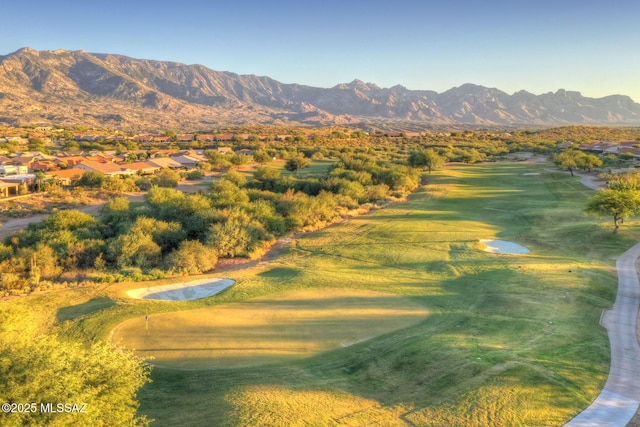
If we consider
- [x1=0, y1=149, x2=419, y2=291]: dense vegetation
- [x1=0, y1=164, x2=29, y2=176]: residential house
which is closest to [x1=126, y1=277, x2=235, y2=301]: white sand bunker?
[x1=0, y1=149, x2=419, y2=291]: dense vegetation

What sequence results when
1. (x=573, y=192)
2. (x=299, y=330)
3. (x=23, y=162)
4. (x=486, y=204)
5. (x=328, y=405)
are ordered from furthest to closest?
(x=23, y=162) → (x=573, y=192) → (x=486, y=204) → (x=299, y=330) → (x=328, y=405)

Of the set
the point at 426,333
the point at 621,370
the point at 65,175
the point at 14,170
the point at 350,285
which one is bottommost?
the point at 350,285

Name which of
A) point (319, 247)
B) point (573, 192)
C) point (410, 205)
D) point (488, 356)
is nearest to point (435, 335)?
point (488, 356)

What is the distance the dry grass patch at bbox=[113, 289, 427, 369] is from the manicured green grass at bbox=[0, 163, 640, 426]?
0.46 metres

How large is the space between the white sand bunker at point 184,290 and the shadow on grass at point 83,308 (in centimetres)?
153

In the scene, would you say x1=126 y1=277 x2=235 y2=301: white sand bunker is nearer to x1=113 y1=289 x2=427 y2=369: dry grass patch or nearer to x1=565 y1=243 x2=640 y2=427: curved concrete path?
x1=113 y1=289 x2=427 y2=369: dry grass patch

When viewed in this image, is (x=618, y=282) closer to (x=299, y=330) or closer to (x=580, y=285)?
(x=580, y=285)

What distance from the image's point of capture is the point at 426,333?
17891mm

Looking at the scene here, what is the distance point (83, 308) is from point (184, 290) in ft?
16.7

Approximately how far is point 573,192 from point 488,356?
170 ft

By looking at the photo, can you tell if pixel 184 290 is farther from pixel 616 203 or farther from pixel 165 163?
pixel 165 163

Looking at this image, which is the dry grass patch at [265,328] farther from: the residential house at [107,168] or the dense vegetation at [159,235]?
the residential house at [107,168]

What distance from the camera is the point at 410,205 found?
53.7 meters

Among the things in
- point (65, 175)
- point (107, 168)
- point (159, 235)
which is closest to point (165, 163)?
point (107, 168)
